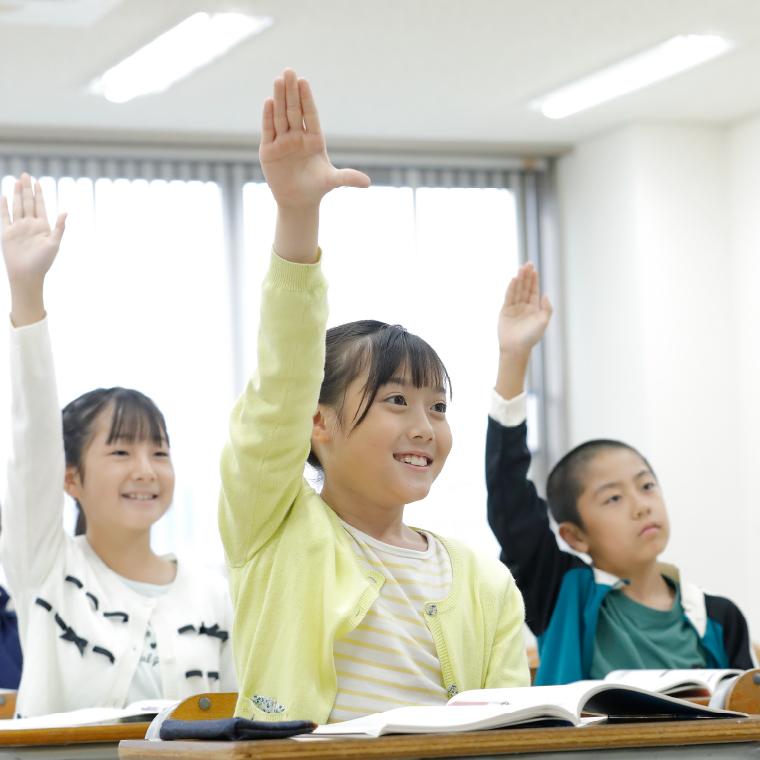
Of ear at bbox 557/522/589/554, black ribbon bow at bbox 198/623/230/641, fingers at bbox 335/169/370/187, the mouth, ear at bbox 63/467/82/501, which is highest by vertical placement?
fingers at bbox 335/169/370/187

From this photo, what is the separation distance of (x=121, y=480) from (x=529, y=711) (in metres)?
1.67

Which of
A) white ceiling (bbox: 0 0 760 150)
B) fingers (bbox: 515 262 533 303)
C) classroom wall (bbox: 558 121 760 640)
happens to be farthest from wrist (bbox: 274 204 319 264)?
classroom wall (bbox: 558 121 760 640)

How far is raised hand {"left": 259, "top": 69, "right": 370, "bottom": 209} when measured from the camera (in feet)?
4.65

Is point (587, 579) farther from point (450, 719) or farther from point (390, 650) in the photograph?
point (450, 719)

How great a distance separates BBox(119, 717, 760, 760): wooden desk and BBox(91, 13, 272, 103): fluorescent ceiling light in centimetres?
350

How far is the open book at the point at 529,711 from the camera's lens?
108 cm

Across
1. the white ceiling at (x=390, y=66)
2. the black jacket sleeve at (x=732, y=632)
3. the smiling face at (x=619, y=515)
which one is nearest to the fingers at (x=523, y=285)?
the smiling face at (x=619, y=515)

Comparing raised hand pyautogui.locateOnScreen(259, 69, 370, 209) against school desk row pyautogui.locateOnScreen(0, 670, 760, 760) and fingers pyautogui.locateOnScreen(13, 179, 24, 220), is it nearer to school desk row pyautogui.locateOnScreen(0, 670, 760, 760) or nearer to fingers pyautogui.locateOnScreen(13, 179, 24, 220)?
school desk row pyautogui.locateOnScreen(0, 670, 760, 760)

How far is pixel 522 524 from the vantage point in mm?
2629

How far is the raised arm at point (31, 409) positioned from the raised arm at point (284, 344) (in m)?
0.87

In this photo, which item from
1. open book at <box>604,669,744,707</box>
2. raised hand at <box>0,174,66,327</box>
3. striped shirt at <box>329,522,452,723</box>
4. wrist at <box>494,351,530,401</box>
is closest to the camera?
striped shirt at <box>329,522,452,723</box>

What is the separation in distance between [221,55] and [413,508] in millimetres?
2349

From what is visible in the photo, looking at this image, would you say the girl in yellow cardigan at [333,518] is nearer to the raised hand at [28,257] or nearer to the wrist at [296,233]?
the wrist at [296,233]

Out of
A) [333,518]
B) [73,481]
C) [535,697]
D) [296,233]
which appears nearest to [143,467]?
[73,481]
